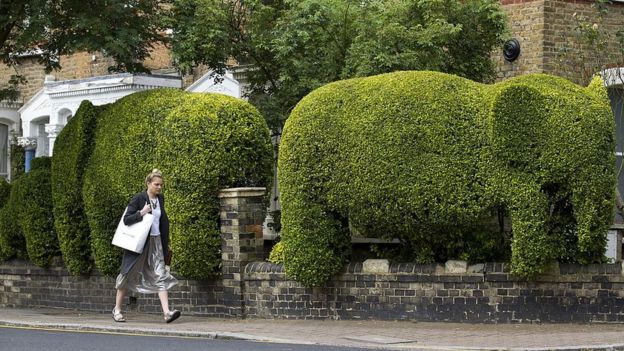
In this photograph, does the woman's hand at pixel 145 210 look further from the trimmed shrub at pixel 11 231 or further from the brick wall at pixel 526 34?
the brick wall at pixel 526 34

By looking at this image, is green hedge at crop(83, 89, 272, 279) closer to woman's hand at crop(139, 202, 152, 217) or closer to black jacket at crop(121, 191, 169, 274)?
black jacket at crop(121, 191, 169, 274)

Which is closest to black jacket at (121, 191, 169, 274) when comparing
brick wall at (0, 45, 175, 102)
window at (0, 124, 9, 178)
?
brick wall at (0, 45, 175, 102)

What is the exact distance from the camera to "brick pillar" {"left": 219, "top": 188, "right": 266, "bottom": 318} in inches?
643

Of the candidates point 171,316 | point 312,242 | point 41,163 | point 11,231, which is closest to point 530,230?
point 312,242

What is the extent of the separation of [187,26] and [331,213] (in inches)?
222

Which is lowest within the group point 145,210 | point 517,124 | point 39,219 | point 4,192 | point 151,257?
point 151,257

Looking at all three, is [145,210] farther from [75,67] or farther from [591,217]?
[75,67]

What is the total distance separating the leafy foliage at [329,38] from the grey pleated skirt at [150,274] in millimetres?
4112

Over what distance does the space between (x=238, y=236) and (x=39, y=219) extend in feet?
14.5

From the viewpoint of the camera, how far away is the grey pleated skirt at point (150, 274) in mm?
15817

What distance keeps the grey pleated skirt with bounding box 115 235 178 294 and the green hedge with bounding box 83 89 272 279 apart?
606 millimetres

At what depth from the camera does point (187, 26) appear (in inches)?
784

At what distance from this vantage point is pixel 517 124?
14.2 metres

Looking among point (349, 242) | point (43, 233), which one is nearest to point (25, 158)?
point (43, 233)
